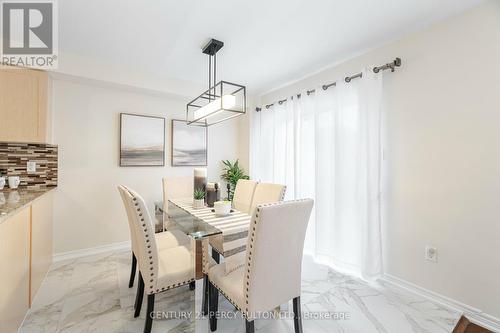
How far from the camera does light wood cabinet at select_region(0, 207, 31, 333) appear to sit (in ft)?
4.67

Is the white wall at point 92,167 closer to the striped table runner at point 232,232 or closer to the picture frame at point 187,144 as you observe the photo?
the picture frame at point 187,144

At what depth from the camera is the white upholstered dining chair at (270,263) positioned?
1291 mm

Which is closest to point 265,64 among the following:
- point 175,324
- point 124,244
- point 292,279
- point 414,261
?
point 292,279

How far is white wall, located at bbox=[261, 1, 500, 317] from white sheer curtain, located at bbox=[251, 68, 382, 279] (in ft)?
0.52

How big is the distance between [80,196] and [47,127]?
3.06 ft

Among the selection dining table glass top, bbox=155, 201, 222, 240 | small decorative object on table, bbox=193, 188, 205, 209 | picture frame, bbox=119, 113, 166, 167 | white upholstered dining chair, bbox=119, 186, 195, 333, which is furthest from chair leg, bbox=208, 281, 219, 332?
picture frame, bbox=119, 113, 166, 167

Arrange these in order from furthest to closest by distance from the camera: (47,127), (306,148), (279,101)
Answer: (279,101) < (306,148) < (47,127)

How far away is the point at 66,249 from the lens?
9.49 ft

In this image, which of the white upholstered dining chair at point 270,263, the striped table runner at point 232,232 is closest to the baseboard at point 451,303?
the white upholstered dining chair at point 270,263

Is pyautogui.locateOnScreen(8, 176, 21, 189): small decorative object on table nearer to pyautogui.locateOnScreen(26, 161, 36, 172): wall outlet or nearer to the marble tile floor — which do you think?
pyautogui.locateOnScreen(26, 161, 36, 172): wall outlet

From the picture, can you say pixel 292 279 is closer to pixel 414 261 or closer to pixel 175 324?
pixel 175 324

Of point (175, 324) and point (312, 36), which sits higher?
point (312, 36)

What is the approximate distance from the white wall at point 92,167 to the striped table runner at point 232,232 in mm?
1616

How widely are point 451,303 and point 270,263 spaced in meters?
1.77
